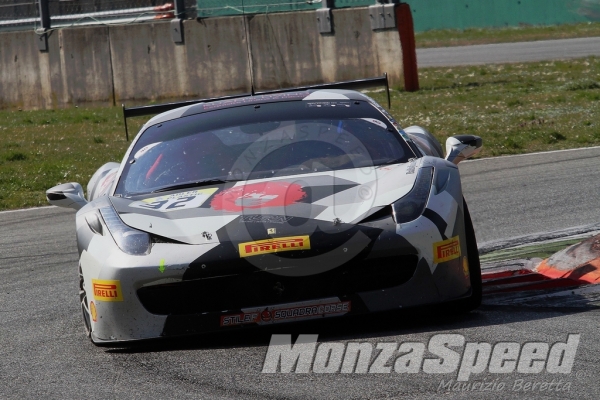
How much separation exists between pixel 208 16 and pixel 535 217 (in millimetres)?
12642

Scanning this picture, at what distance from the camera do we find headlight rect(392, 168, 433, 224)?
14.1 ft

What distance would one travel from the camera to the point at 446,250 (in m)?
4.28

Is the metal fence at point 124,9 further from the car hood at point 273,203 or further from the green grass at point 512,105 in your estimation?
the car hood at point 273,203

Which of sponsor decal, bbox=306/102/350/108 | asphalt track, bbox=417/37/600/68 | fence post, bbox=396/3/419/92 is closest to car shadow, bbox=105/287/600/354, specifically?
sponsor decal, bbox=306/102/350/108

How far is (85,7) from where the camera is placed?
19.3 meters

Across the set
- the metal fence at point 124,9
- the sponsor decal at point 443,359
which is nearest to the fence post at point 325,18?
the metal fence at point 124,9

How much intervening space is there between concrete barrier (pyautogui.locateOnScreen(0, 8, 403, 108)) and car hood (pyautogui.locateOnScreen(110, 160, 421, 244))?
13562 millimetres

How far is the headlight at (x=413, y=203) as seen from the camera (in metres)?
4.29

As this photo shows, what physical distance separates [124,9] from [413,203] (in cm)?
1578

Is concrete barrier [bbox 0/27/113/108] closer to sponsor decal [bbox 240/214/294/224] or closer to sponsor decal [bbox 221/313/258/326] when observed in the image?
sponsor decal [bbox 240/214/294/224]

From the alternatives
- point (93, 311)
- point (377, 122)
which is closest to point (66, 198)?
point (93, 311)

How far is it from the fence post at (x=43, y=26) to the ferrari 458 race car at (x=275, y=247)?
15.3 meters

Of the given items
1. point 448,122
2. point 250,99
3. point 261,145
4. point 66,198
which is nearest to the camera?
point 261,145

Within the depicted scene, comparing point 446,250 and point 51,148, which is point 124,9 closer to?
point 51,148
